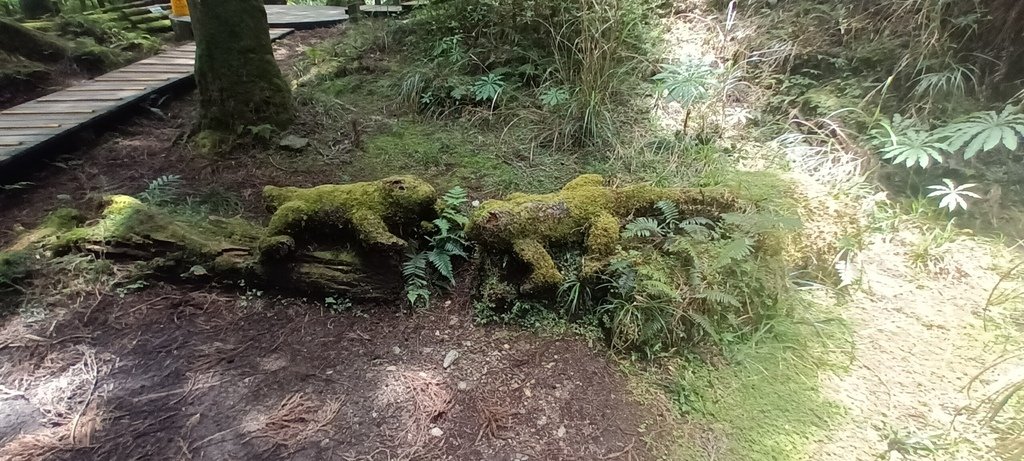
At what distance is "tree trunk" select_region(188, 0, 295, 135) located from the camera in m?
4.39

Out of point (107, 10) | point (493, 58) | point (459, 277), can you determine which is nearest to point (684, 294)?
point (459, 277)

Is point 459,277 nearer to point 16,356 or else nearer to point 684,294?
point 684,294

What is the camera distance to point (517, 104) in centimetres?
522

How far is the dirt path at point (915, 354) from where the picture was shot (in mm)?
2242

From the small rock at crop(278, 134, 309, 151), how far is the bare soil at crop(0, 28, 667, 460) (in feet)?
6.27

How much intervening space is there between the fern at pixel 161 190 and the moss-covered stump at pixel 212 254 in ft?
1.37

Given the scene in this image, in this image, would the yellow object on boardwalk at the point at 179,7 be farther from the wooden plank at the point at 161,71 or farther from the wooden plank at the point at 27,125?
the wooden plank at the point at 27,125

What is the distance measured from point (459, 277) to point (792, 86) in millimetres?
3726

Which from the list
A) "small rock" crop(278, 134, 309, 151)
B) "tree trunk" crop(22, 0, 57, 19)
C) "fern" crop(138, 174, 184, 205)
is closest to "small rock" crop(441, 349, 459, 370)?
"fern" crop(138, 174, 184, 205)

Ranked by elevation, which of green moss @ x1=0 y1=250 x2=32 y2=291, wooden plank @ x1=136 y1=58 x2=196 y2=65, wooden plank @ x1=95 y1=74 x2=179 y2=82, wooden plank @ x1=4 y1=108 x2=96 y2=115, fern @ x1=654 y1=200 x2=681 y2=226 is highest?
fern @ x1=654 y1=200 x2=681 y2=226

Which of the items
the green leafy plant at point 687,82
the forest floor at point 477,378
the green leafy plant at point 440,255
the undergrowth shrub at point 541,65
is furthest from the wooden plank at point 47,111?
the green leafy plant at point 687,82

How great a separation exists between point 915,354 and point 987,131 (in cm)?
172

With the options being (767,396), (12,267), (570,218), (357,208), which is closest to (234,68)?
(12,267)

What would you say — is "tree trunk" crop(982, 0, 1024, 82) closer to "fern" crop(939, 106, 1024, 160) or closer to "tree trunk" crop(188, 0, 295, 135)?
"fern" crop(939, 106, 1024, 160)
